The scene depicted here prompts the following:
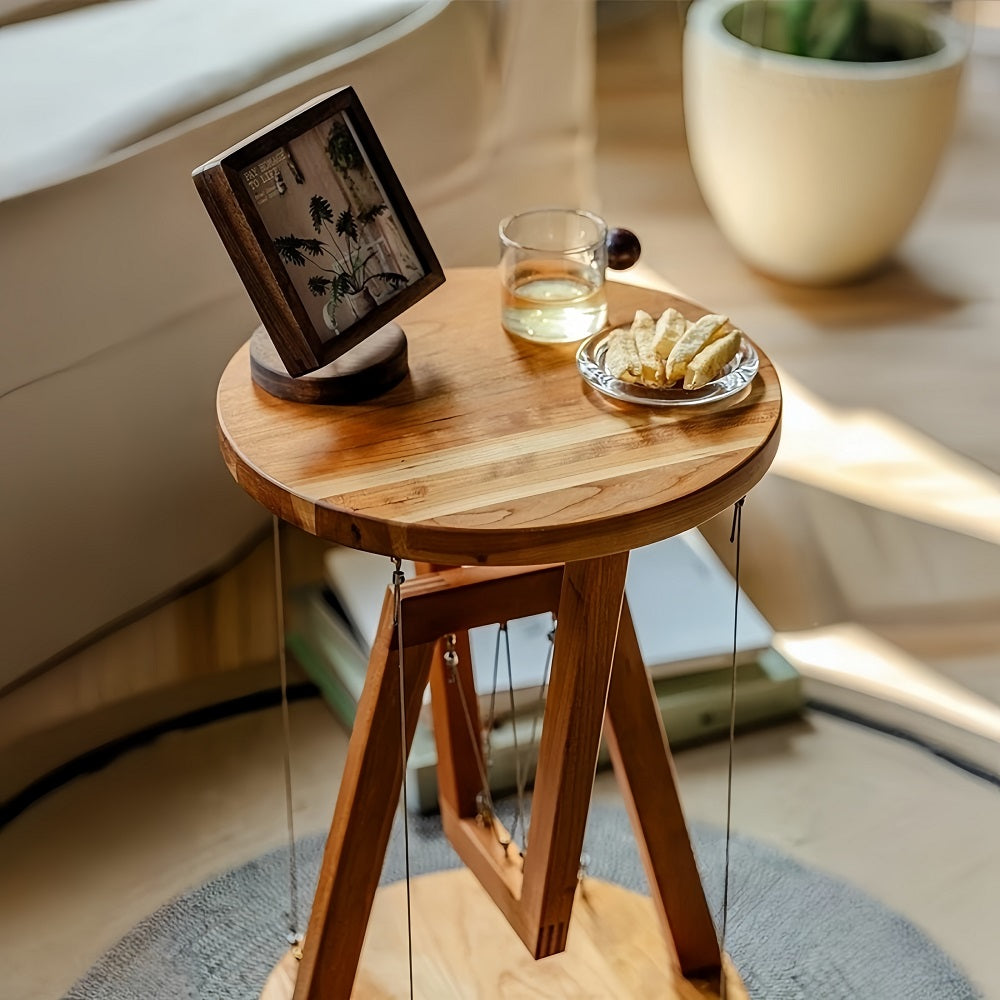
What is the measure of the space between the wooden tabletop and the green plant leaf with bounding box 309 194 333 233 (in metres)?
0.11

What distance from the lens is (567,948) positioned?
1.10m

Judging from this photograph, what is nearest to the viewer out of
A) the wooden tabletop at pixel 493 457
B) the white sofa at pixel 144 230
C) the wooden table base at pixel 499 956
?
the wooden tabletop at pixel 493 457

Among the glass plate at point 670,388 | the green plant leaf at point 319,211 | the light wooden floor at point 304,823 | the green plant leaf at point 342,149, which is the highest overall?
the green plant leaf at point 342,149

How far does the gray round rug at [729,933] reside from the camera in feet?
3.64

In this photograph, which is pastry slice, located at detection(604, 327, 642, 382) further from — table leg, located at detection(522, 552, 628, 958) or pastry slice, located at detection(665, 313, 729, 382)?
table leg, located at detection(522, 552, 628, 958)

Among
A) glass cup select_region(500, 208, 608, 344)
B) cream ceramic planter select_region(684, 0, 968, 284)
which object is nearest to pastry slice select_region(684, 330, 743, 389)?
glass cup select_region(500, 208, 608, 344)

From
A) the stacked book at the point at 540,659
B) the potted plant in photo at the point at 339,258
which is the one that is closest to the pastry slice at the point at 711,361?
the potted plant in photo at the point at 339,258

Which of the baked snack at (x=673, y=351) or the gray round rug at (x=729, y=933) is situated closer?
the baked snack at (x=673, y=351)

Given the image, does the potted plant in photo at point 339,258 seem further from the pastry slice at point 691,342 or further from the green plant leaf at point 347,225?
the pastry slice at point 691,342

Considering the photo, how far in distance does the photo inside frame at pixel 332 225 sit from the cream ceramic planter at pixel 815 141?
1.19 m

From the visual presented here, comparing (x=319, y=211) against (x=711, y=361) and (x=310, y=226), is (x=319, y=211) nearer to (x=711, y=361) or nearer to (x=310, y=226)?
(x=310, y=226)

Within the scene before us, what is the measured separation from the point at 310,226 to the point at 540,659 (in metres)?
0.59

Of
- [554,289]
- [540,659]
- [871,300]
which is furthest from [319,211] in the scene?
[871,300]

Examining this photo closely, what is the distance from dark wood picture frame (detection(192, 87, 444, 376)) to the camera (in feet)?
2.78
